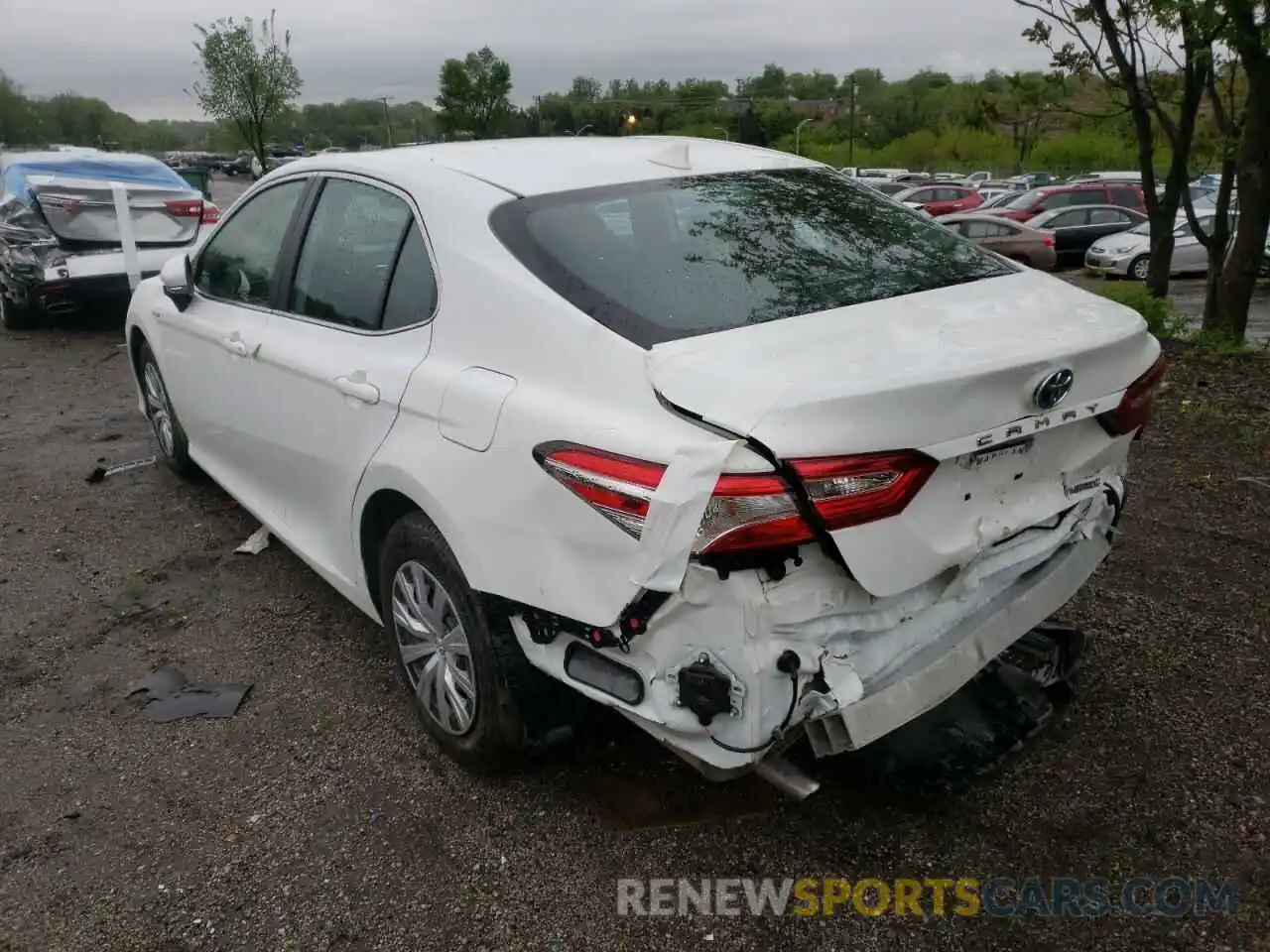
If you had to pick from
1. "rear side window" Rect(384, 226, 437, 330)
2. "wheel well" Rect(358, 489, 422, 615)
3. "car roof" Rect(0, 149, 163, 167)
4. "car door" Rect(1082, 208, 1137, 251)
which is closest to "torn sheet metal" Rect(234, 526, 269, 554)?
"wheel well" Rect(358, 489, 422, 615)

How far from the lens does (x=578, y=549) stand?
227 cm

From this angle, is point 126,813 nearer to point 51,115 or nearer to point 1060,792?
point 1060,792

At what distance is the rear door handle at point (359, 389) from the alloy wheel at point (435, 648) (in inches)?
20.1

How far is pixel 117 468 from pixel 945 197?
24.1 meters

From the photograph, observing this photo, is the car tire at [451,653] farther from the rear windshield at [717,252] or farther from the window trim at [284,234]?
the window trim at [284,234]

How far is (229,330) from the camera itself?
4031 millimetres

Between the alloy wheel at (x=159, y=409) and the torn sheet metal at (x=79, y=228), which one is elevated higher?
the torn sheet metal at (x=79, y=228)

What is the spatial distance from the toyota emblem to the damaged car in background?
910 cm

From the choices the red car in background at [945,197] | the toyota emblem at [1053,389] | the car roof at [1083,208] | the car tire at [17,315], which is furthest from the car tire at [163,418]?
the red car in background at [945,197]

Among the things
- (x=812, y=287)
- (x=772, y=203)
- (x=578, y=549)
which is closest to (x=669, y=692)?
(x=578, y=549)

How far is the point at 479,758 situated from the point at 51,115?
5131cm

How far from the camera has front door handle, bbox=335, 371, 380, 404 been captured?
2996 mm

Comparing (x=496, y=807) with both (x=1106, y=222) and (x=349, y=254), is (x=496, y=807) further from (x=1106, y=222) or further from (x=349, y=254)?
(x=1106, y=222)

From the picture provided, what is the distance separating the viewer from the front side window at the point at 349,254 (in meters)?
3.16
